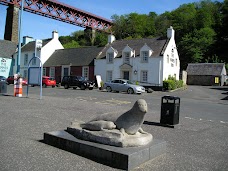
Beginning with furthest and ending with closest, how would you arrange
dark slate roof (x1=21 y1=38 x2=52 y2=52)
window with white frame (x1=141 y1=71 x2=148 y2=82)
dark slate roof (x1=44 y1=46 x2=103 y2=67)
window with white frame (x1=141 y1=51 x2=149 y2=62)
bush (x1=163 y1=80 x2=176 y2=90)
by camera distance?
dark slate roof (x1=21 y1=38 x2=52 y2=52)
dark slate roof (x1=44 y1=46 x2=103 y2=67)
window with white frame (x1=141 y1=71 x2=148 y2=82)
window with white frame (x1=141 y1=51 x2=149 y2=62)
bush (x1=163 y1=80 x2=176 y2=90)

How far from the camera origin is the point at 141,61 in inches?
1357

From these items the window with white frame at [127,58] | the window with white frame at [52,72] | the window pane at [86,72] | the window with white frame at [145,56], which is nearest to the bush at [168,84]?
the window with white frame at [145,56]

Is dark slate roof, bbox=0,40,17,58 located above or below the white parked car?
above

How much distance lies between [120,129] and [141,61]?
29.6m

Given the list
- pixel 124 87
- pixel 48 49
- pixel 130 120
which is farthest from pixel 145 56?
pixel 130 120

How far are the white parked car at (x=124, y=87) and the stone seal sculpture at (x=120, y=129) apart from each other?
20693 millimetres

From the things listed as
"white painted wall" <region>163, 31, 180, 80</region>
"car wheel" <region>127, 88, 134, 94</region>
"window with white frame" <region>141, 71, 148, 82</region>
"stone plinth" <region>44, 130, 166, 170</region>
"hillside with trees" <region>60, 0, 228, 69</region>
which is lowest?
"stone plinth" <region>44, 130, 166, 170</region>

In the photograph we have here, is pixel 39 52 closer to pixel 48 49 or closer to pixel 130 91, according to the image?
pixel 48 49

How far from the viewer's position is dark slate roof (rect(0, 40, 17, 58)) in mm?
49178

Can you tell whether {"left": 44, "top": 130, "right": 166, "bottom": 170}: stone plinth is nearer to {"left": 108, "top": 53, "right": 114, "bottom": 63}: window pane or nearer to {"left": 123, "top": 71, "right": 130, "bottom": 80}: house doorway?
{"left": 123, "top": 71, "right": 130, "bottom": 80}: house doorway

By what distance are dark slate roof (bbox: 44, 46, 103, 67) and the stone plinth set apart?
109ft

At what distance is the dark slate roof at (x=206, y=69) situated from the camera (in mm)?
53381

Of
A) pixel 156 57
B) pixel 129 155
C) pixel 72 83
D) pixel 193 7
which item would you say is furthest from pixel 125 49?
pixel 193 7

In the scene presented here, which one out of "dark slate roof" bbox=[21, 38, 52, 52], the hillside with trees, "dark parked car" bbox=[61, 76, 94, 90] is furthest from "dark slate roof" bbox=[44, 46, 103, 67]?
the hillside with trees
